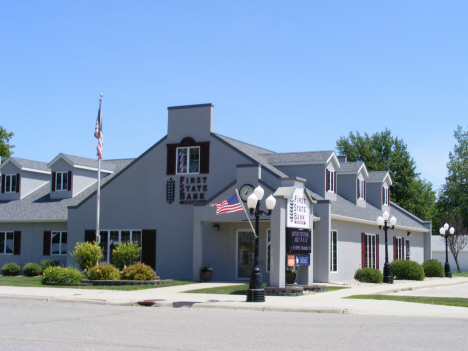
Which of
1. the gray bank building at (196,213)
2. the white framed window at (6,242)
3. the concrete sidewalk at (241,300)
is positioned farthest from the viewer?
the white framed window at (6,242)

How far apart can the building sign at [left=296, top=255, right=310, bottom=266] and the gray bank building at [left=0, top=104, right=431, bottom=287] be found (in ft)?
1.59

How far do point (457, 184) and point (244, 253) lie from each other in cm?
3836

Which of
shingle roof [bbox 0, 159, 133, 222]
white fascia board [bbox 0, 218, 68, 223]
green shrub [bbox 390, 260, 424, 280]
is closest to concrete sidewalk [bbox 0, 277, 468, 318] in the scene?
green shrub [bbox 390, 260, 424, 280]

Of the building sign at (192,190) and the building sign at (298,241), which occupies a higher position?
the building sign at (192,190)

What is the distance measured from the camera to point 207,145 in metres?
28.0

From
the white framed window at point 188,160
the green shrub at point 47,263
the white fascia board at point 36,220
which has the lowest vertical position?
the green shrub at point 47,263

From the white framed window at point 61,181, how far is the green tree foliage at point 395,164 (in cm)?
3631

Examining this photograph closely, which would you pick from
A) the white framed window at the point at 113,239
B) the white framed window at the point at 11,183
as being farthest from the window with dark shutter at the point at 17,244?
the white framed window at the point at 113,239

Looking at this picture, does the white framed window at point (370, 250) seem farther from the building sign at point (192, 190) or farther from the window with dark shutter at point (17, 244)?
the window with dark shutter at point (17, 244)

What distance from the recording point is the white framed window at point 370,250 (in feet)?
103

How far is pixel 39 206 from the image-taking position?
3400 cm

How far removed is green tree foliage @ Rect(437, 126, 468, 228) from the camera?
57.5 m

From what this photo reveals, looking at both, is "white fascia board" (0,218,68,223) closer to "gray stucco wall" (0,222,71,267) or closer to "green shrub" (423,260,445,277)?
"gray stucco wall" (0,222,71,267)

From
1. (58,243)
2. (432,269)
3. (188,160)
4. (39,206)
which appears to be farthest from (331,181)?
(39,206)
